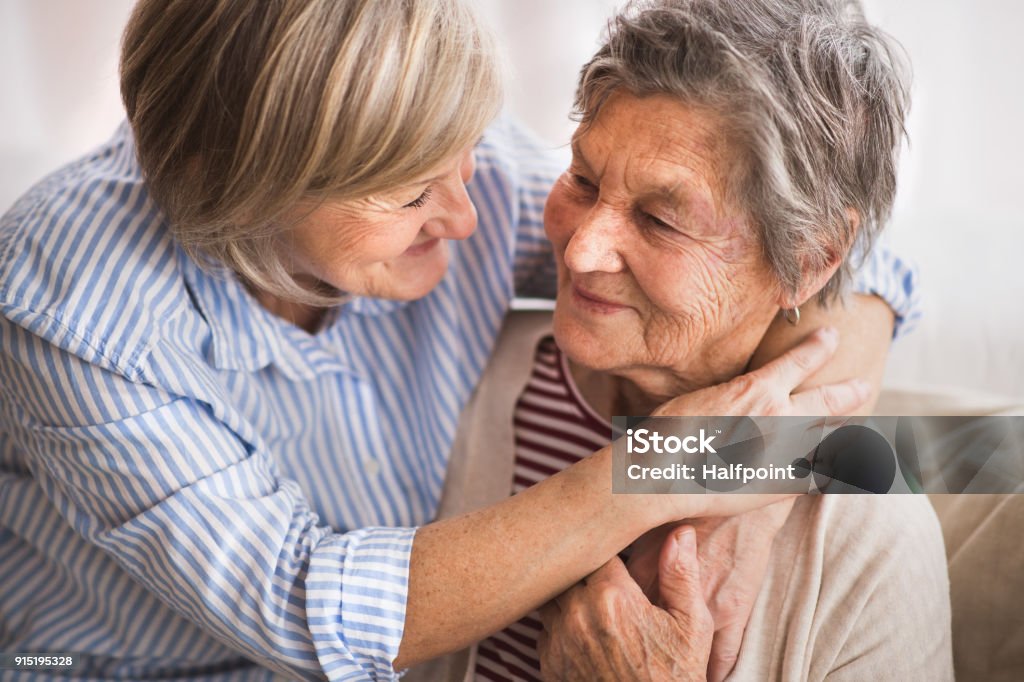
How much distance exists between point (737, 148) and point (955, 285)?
1.08 m

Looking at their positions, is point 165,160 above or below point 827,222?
above

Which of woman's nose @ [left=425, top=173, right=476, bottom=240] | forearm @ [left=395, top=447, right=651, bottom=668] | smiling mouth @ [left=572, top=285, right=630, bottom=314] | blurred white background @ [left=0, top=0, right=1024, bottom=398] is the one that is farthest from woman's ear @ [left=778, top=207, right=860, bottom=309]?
blurred white background @ [left=0, top=0, right=1024, bottom=398]

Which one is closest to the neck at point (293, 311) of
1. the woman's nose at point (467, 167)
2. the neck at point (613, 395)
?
the woman's nose at point (467, 167)

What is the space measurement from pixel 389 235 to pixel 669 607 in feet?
2.18

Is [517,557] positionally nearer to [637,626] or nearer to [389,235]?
[637,626]

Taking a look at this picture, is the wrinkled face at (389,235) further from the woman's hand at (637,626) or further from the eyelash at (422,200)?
the woman's hand at (637,626)

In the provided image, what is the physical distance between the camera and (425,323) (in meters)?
1.64

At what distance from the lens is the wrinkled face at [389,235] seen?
124cm

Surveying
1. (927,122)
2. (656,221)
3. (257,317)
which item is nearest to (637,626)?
(656,221)

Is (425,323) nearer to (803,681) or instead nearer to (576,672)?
(576,672)

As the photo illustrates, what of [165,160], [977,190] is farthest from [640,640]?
[977,190]

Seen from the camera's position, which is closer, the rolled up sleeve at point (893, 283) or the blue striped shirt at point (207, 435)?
the blue striped shirt at point (207, 435)

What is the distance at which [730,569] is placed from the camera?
1.25m

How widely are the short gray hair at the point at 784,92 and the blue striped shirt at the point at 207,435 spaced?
1.22ft
